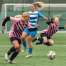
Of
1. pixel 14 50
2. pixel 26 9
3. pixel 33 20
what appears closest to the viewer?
pixel 14 50

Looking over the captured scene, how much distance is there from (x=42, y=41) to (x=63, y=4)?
21.4 metres

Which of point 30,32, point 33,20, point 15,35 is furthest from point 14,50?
point 33,20

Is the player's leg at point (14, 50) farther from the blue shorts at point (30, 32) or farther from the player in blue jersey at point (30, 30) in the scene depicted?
the blue shorts at point (30, 32)

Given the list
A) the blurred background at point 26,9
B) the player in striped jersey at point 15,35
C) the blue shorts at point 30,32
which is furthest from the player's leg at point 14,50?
the blurred background at point 26,9

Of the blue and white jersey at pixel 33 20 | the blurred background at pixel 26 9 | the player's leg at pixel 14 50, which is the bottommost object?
the blurred background at pixel 26 9

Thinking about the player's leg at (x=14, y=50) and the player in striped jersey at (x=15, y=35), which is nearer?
the player's leg at (x=14, y=50)

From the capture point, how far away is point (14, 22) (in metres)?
14.2

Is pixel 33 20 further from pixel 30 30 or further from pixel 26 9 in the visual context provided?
pixel 26 9

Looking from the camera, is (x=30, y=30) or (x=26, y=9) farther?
(x=26, y=9)

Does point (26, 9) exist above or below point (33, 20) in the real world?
below

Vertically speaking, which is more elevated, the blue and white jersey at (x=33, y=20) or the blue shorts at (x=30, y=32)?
the blue and white jersey at (x=33, y=20)

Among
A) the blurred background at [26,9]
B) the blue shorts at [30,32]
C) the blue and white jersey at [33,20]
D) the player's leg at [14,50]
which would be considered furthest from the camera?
the blurred background at [26,9]

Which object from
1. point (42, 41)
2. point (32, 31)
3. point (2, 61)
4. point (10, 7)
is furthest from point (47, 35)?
point (10, 7)

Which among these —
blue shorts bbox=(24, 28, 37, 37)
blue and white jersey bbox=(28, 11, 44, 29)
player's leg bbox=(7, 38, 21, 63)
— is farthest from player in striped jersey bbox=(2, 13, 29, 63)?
blue shorts bbox=(24, 28, 37, 37)
